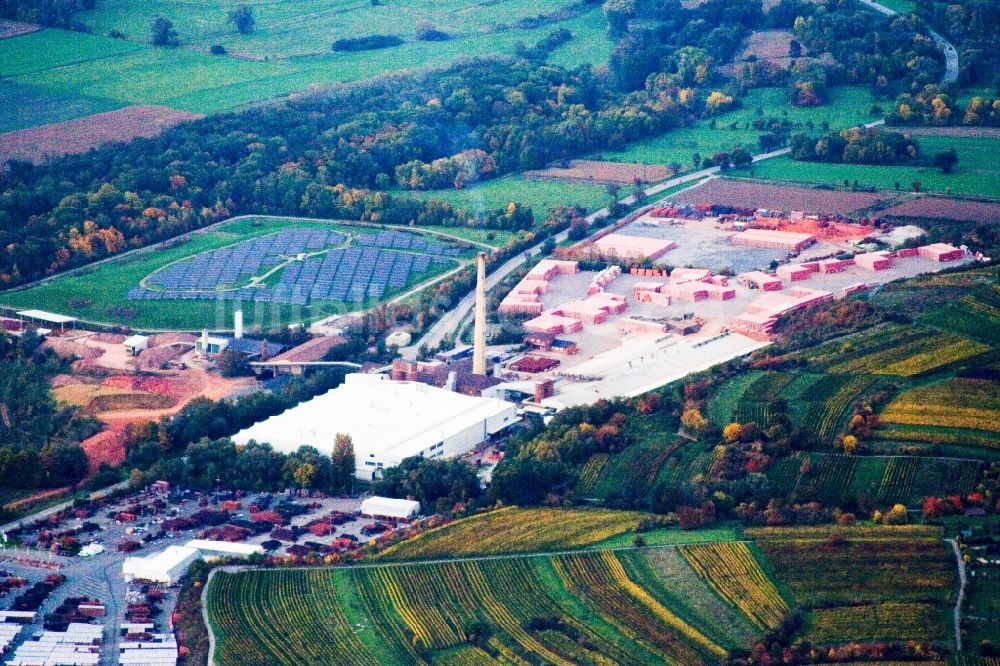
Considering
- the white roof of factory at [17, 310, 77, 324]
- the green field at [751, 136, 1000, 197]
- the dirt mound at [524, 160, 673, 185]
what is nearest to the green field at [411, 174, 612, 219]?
the dirt mound at [524, 160, 673, 185]

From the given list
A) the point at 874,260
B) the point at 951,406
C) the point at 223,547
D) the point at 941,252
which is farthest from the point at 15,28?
the point at 951,406

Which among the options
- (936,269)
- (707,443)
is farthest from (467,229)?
(707,443)

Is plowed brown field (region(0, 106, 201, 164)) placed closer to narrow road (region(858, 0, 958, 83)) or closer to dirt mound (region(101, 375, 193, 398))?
dirt mound (region(101, 375, 193, 398))

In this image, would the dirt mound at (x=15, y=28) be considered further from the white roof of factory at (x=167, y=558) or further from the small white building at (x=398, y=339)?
the white roof of factory at (x=167, y=558)

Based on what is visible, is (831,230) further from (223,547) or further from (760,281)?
(223,547)

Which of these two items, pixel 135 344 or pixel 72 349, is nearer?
pixel 135 344

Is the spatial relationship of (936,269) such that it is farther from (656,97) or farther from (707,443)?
(656,97)
